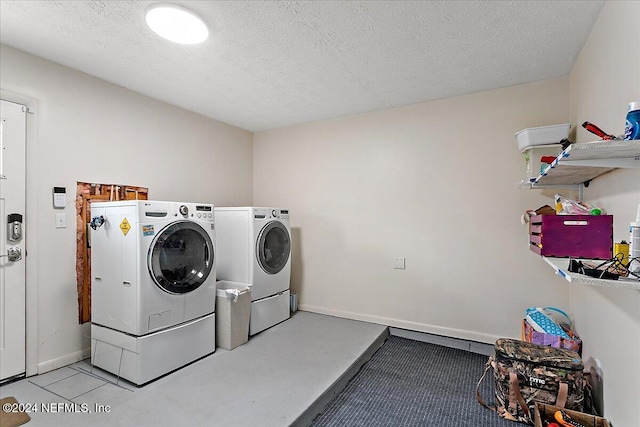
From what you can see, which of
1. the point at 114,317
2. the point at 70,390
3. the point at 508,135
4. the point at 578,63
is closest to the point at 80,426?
the point at 70,390

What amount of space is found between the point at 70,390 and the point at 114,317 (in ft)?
1.64

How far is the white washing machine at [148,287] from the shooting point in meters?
2.23

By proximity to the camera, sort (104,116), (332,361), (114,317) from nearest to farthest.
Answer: (114,317) < (332,361) < (104,116)

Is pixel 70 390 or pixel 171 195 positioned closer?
pixel 70 390

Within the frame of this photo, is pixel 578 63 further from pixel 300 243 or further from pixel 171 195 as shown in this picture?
pixel 171 195

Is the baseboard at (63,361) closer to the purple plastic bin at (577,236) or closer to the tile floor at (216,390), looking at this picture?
the tile floor at (216,390)

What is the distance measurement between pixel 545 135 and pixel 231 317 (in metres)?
2.98

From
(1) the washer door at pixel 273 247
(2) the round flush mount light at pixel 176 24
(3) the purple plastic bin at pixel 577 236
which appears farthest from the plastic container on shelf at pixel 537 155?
(2) the round flush mount light at pixel 176 24

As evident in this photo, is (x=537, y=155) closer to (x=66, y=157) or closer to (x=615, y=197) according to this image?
(x=615, y=197)

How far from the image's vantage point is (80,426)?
5.81 feet

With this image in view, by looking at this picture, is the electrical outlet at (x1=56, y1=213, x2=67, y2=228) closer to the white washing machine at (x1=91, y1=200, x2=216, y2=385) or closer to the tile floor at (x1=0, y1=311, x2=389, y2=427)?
the white washing machine at (x1=91, y1=200, x2=216, y2=385)

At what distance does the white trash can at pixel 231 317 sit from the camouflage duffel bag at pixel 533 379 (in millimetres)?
1977

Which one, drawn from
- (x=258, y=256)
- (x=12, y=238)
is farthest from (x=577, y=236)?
(x=12, y=238)

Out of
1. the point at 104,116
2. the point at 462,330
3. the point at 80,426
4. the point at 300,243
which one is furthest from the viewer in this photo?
the point at 300,243
